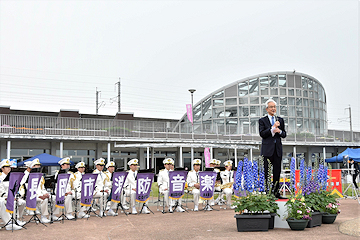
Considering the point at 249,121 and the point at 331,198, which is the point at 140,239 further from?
the point at 249,121

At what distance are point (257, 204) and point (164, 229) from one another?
2.11m

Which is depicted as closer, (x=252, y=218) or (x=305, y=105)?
(x=252, y=218)

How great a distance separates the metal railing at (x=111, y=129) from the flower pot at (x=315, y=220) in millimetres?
20380

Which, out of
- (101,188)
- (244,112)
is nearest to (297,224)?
(101,188)

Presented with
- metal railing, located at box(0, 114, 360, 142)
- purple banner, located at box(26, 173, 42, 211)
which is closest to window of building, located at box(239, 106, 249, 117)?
metal railing, located at box(0, 114, 360, 142)

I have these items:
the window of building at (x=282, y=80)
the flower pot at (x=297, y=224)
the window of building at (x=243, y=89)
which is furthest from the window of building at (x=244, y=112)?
the flower pot at (x=297, y=224)

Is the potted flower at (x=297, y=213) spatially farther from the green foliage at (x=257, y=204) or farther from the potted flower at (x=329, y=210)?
the potted flower at (x=329, y=210)

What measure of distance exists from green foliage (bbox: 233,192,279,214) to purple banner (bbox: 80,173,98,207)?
14.8 feet

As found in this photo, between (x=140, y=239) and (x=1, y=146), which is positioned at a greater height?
(x=1, y=146)

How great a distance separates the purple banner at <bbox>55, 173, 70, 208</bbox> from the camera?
961cm

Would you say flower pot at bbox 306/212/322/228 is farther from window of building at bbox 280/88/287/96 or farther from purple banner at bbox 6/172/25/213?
window of building at bbox 280/88/287/96

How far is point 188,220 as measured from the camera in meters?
9.55

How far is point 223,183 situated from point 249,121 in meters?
27.8

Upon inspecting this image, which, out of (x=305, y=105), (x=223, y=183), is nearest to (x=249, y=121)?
(x=305, y=105)
